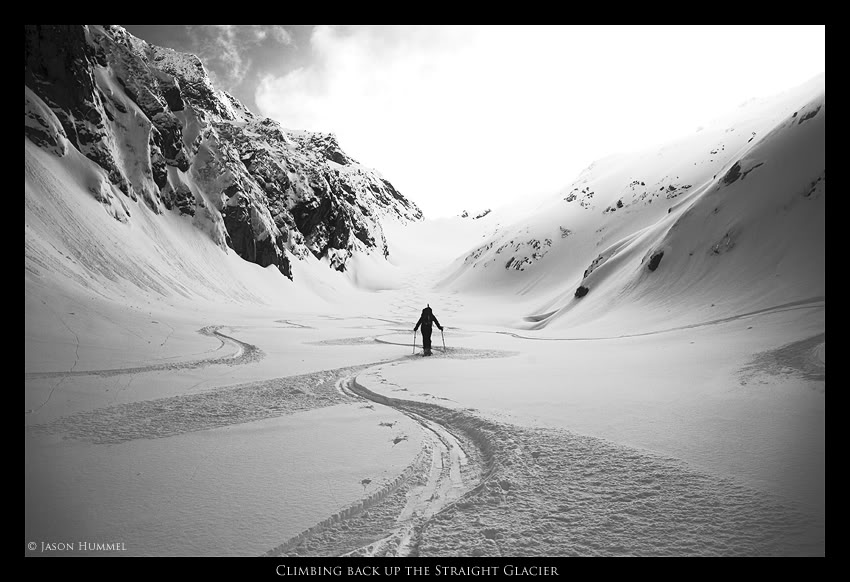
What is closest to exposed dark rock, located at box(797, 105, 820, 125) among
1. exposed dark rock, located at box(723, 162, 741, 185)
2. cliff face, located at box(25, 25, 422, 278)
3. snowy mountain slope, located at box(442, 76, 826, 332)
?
snowy mountain slope, located at box(442, 76, 826, 332)

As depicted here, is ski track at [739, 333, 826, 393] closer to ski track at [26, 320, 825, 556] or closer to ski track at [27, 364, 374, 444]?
ski track at [26, 320, 825, 556]

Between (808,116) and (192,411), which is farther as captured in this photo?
(808,116)

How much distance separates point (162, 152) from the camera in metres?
45.9

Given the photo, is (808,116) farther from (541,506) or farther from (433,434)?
(541,506)

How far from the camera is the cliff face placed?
34781 millimetres

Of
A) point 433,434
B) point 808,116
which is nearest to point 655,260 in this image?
point 808,116

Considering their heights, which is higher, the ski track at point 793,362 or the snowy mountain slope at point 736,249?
the snowy mountain slope at point 736,249

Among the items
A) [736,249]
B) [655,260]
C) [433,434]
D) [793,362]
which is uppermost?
[736,249]

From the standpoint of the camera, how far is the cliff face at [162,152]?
114ft

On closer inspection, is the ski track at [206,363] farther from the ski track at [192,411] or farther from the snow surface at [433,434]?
the ski track at [192,411]

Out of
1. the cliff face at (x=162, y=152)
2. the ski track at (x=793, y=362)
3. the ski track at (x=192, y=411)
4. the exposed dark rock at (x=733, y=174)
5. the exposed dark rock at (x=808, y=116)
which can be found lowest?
the ski track at (x=192, y=411)

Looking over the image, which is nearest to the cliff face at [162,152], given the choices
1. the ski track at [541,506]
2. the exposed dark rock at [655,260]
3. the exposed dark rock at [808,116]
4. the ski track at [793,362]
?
the ski track at [541,506]

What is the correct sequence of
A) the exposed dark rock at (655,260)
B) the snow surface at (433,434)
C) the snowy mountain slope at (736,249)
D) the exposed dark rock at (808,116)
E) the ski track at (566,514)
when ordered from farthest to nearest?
the exposed dark rock at (655,260)
the exposed dark rock at (808,116)
the snowy mountain slope at (736,249)
the snow surface at (433,434)
the ski track at (566,514)
